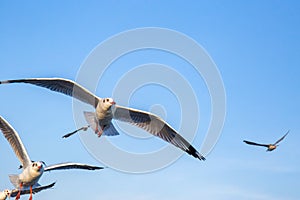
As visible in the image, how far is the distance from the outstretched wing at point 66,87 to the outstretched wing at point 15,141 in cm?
251

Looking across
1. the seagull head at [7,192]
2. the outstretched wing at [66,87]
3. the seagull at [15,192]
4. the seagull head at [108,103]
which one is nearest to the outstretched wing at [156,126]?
the outstretched wing at [66,87]

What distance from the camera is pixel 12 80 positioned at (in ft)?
59.0

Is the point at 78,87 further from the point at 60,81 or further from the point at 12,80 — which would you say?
the point at 12,80

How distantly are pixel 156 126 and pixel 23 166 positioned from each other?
4.78 m

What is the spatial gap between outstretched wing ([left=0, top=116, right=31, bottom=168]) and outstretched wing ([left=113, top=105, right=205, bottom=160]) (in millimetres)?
3299

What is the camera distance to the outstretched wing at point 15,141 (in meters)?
20.4

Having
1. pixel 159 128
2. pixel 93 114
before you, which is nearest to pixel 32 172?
pixel 93 114

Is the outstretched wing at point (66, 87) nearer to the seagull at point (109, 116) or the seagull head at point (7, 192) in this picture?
the seagull at point (109, 116)

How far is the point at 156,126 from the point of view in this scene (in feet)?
65.8

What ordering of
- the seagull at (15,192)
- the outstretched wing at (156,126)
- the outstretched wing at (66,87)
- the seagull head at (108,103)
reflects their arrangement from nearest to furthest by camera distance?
1. the outstretched wing at (66,87)
2. the seagull head at (108,103)
3. the outstretched wing at (156,126)
4. the seagull at (15,192)

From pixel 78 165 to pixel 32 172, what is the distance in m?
2.00

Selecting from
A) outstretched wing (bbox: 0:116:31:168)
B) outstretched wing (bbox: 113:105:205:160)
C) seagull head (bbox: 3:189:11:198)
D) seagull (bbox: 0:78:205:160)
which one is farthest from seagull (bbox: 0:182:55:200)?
outstretched wing (bbox: 113:105:205:160)

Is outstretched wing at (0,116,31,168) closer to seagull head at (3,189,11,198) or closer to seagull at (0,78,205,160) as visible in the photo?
seagull at (0,78,205,160)

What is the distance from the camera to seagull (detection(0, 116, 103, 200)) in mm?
20188
